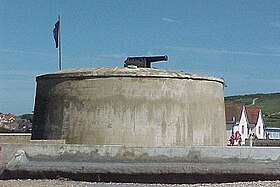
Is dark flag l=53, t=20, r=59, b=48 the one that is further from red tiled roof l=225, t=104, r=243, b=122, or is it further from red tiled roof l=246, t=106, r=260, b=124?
red tiled roof l=246, t=106, r=260, b=124

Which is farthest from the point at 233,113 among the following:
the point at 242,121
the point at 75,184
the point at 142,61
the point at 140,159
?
the point at 75,184

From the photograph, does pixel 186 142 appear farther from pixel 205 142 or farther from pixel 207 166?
pixel 207 166

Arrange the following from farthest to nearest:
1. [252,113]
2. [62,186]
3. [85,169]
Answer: [252,113]
[85,169]
[62,186]

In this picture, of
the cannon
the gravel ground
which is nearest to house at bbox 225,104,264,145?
the cannon

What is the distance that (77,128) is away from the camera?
15938mm

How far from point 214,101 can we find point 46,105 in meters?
4.74

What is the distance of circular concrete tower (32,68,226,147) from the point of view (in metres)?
15.7

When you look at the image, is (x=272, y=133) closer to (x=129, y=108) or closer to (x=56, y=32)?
(x=56, y=32)

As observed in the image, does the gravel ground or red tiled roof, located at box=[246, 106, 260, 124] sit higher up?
red tiled roof, located at box=[246, 106, 260, 124]

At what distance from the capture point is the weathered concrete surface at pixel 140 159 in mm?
11703

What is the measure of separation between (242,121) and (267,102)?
82.4 metres

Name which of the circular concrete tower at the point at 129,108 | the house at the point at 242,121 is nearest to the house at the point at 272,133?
the house at the point at 242,121

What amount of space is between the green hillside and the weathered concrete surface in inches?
3513

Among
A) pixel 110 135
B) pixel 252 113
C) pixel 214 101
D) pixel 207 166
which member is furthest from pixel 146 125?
pixel 252 113
